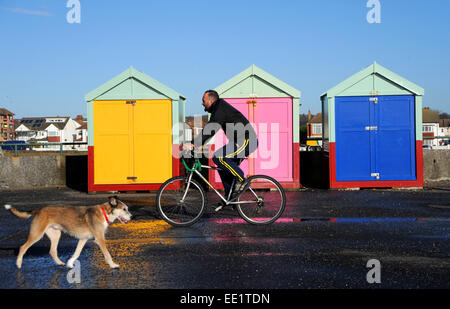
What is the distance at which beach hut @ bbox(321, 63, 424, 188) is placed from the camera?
1282cm

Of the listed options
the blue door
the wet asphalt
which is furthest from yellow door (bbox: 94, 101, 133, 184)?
the blue door

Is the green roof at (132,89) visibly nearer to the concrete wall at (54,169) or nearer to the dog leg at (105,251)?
the concrete wall at (54,169)

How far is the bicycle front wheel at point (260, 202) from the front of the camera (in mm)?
7016

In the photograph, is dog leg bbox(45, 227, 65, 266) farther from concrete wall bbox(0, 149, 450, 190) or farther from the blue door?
concrete wall bbox(0, 149, 450, 190)

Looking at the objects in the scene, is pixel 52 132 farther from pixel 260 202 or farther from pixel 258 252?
pixel 258 252

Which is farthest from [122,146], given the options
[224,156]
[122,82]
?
[224,156]

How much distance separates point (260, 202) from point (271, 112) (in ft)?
20.2

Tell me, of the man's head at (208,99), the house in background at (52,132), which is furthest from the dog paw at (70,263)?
the house in background at (52,132)

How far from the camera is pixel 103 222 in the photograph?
4.80 m

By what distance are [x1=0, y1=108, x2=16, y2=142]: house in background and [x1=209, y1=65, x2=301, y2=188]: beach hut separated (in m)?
159

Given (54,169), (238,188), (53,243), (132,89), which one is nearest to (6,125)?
(54,169)

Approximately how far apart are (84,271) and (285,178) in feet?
29.3

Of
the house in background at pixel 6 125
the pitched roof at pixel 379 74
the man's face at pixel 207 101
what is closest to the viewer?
the man's face at pixel 207 101
